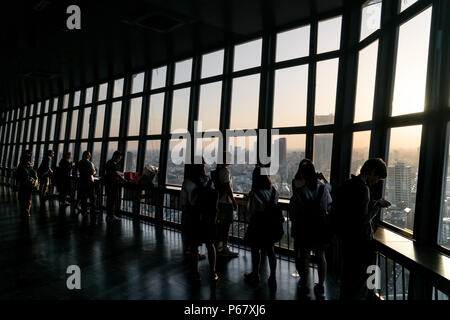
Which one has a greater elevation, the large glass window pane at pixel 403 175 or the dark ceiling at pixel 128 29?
the dark ceiling at pixel 128 29

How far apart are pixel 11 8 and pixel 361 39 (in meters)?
5.29

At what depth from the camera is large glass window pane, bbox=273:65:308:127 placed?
494 cm

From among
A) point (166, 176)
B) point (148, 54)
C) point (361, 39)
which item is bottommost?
point (166, 176)

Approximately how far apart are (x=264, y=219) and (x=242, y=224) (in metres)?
1.92

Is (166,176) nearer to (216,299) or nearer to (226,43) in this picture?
(226,43)

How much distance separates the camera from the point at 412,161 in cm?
296

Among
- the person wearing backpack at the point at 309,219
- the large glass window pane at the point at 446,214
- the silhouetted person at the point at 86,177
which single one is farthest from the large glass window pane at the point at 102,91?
the large glass window pane at the point at 446,214

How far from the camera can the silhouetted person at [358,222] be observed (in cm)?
258

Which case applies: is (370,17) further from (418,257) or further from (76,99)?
(76,99)

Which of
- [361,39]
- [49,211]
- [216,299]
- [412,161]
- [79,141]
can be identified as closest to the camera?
[412,161]

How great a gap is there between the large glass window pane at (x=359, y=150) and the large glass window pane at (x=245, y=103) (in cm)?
180

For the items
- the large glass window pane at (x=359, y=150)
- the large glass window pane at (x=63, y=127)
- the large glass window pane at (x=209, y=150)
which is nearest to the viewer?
the large glass window pane at (x=359, y=150)

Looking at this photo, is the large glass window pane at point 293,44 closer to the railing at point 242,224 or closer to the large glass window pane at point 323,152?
the large glass window pane at point 323,152
